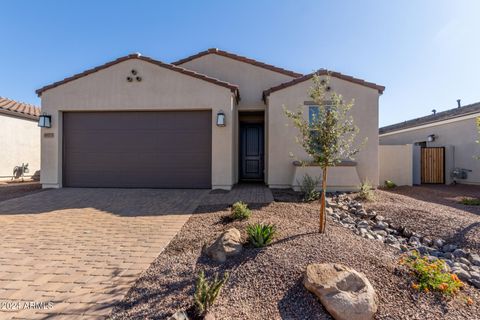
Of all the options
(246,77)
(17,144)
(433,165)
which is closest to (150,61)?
(246,77)

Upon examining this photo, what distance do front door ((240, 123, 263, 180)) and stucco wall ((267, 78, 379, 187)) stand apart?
2362 millimetres

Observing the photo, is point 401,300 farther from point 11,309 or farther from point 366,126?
point 366,126

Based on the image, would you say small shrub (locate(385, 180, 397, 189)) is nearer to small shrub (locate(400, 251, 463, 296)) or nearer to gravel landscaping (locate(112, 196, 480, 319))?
gravel landscaping (locate(112, 196, 480, 319))

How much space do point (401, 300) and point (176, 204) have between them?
577 cm

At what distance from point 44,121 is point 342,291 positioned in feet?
38.5

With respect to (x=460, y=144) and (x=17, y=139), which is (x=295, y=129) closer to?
(x=460, y=144)

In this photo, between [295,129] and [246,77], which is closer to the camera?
[295,129]

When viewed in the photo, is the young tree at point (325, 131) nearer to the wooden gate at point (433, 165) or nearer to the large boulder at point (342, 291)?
the large boulder at point (342, 291)

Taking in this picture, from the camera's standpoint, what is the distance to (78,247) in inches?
161

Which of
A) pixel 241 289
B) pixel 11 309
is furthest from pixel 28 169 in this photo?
pixel 241 289

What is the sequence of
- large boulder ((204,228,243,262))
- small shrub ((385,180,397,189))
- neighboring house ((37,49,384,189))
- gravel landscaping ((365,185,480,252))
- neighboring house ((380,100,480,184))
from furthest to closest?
neighboring house ((380,100,480,184))
small shrub ((385,180,397,189))
neighboring house ((37,49,384,189))
gravel landscaping ((365,185,480,252))
large boulder ((204,228,243,262))

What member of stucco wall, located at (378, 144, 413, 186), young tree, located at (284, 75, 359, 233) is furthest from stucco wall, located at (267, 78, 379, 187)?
young tree, located at (284, 75, 359, 233)

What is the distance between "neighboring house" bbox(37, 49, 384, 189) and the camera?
9047 millimetres

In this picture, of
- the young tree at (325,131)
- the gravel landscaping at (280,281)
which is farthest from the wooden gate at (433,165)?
the young tree at (325,131)
